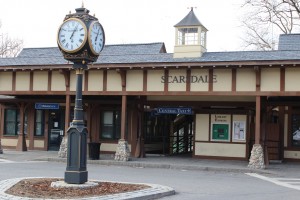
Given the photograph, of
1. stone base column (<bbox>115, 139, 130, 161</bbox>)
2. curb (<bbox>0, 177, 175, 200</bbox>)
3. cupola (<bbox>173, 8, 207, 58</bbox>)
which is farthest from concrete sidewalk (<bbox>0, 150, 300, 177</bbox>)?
curb (<bbox>0, 177, 175, 200</bbox>)

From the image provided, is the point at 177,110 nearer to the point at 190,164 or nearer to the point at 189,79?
the point at 189,79

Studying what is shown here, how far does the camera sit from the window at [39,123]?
28500mm

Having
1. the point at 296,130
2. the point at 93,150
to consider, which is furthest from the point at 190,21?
the point at 93,150

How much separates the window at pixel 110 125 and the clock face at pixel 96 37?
1340 centimetres

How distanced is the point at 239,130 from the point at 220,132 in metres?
0.94

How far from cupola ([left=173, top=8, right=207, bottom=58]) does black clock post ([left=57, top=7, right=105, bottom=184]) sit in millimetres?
11135

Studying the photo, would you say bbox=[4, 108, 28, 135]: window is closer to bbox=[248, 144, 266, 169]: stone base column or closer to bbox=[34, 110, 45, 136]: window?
bbox=[34, 110, 45, 136]: window

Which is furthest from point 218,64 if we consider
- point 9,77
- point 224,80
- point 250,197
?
point 9,77

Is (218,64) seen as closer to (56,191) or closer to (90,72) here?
(90,72)

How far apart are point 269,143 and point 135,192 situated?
44.8 ft

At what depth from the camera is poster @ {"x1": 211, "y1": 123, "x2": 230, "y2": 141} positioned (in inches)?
977

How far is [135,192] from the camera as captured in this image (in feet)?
39.5

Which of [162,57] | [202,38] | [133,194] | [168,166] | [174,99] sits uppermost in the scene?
[202,38]

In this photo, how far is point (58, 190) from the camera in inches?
472
